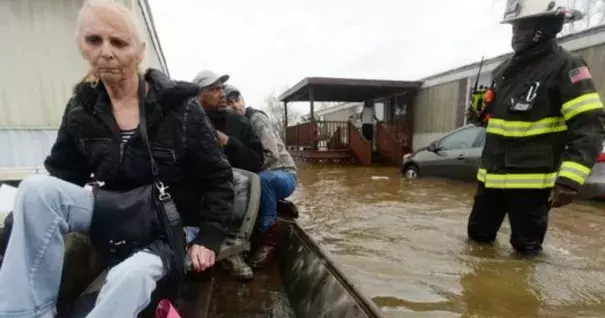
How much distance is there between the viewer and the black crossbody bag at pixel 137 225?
1424 millimetres

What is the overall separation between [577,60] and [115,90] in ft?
9.28

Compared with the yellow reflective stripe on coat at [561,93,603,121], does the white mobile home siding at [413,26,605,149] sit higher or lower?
higher

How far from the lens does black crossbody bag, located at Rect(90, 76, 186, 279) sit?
1.42m

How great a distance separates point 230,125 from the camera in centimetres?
268

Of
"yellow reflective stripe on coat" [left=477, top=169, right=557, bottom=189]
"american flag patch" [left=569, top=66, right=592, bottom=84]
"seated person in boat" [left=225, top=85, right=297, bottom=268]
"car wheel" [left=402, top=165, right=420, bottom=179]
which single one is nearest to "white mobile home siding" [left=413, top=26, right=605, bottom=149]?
"car wheel" [left=402, top=165, right=420, bottom=179]

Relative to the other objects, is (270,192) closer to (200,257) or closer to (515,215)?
(200,257)

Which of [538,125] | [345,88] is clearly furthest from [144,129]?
[345,88]

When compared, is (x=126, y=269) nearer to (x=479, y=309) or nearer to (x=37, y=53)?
(x=479, y=309)

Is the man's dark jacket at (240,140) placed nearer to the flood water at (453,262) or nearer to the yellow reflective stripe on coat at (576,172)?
the flood water at (453,262)

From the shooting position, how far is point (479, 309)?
1.97 m

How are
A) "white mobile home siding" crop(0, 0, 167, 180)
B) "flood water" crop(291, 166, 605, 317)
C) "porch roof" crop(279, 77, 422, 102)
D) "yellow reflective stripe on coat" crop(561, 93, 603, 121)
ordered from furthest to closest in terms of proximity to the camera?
"porch roof" crop(279, 77, 422, 102) < "white mobile home siding" crop(0, 0, 167, 180) < "yellow reflective stripe on coat" crop(561, 93, 603, 121) < "flood water" crop(291, 166, 605, 317)

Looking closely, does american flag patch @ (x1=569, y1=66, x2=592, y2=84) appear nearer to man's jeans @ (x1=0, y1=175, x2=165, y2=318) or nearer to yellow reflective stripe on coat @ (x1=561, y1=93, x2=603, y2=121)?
yellow reflective stripe on coat @ (x1=561, y1=93, x2=603, y2=121)

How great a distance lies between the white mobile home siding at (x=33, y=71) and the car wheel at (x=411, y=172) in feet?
21.8

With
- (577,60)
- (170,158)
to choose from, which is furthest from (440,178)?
(170,158)
